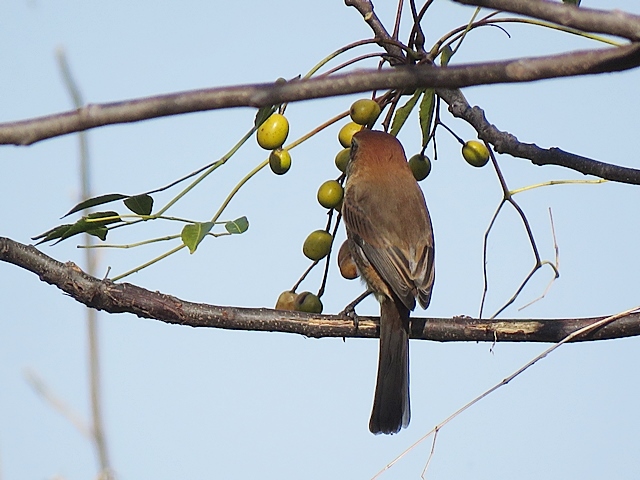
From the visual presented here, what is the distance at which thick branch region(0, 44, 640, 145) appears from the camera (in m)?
1.16

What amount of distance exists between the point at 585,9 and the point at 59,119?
28.8 inches

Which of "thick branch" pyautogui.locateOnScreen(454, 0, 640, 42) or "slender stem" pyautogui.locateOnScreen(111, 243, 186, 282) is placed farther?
"slender stem" pyautogui.locateOnScreen(111, 243, 186, 282)

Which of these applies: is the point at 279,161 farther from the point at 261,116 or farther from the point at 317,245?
the point at 317,245

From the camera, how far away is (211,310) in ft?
10.0

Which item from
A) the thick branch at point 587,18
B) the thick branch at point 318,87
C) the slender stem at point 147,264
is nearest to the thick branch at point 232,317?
the slender stem at point 147,264

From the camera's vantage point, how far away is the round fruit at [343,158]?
3.58 metres

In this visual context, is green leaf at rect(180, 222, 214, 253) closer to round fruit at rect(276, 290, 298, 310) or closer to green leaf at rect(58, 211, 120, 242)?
green leaf at rect(58, 211, 120, 242)

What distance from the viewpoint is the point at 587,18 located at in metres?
1.14

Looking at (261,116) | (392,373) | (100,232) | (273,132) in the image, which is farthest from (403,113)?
(100,232)

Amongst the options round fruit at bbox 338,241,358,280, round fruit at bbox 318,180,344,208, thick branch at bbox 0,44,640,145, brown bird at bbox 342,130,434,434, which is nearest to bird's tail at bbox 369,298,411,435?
brown bird at bbox 342,130,434,434

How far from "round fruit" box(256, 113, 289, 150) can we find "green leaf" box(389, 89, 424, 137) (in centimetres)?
51

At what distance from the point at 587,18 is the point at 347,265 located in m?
2.80

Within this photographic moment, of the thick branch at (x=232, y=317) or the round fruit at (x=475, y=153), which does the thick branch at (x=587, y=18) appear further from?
the round fruit at (x=475, y=153)

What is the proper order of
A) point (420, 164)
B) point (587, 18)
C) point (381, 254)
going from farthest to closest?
point (381, 254) → point (420, 164) → point (587, 18)
